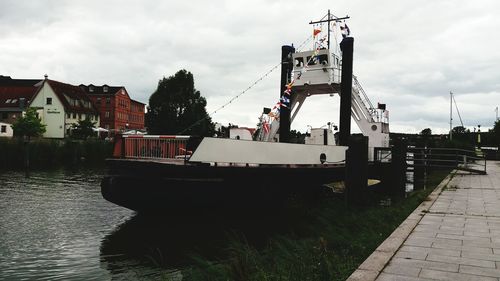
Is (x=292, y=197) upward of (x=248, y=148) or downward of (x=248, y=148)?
downward

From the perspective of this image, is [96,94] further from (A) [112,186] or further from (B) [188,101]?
(A) [112,186]

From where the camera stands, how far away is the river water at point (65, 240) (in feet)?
27.2

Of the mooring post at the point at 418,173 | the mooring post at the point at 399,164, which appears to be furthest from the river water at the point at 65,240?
the mooring post at the point at 418,173

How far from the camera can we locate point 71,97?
69.8 metres

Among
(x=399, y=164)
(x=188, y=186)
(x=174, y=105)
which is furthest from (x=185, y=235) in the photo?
(x=174, y=105)

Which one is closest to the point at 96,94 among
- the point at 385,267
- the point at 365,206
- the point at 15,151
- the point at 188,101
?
the point at 188,101

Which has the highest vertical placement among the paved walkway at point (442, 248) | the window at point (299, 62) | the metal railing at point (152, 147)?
the window at point (299, 62)

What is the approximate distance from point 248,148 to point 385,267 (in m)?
8.02

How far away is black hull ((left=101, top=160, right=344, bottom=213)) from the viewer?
11.4m

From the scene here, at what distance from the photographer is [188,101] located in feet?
196

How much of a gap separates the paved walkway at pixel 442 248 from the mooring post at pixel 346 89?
23.6 ft

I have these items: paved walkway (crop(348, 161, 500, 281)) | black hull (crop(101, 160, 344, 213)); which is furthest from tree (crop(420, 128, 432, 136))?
paved walkway (crop(348, 161, 500, 281))

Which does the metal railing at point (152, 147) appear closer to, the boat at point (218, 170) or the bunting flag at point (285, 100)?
the boat at point (218, 170)

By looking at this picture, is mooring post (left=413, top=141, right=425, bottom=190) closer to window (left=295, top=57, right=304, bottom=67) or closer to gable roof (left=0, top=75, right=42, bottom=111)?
window (left=295, top=57, right=304, bottom=67)
